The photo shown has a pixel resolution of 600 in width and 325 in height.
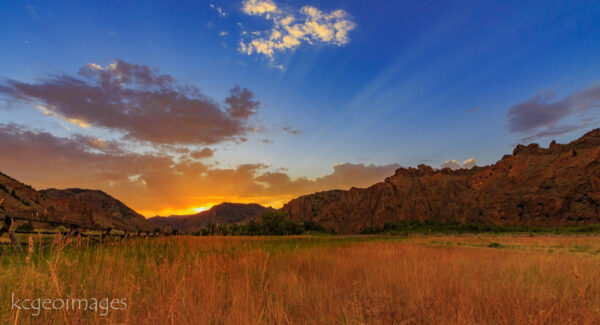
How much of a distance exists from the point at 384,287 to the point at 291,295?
1998 mm

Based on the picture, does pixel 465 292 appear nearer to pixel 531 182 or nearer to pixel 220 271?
pixel 220 271

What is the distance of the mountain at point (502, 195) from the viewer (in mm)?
73062

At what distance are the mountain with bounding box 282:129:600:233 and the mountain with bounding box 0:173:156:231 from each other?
7638 cm

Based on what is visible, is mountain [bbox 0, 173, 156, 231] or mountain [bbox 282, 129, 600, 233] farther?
mountain [bbox 282, 129, 600, 233]

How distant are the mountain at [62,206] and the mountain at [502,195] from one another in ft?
251

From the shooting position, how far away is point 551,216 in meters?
72.8

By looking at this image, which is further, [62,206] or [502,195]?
[502,195]

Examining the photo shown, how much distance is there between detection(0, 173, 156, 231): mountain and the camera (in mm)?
49906

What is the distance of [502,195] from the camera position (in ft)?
284

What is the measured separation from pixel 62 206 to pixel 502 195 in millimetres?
121546

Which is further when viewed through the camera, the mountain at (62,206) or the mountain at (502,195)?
the mountain at (502,195)

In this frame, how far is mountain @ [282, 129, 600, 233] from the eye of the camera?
73062mm

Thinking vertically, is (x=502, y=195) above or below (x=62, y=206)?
above

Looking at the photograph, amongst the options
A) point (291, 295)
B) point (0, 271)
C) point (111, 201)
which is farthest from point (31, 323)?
point (111, 201)
